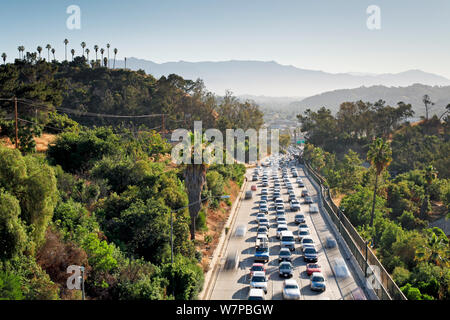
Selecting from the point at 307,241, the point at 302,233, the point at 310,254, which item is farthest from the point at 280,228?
the point at 310,254

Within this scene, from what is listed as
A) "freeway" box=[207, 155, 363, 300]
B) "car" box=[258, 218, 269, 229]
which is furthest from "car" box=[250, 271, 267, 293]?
"car" box=[258, 218, 269, 229]

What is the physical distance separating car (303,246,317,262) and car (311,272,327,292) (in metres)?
4.76

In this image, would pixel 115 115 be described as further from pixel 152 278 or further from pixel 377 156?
pixel 152 278

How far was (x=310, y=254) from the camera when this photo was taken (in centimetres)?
3444

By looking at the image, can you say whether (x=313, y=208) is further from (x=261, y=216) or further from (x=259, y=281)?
(x=259, y=281)

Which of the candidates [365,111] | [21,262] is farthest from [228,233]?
[365,111]

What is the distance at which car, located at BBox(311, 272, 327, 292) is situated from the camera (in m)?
27.9

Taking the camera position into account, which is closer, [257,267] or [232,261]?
[257,267]

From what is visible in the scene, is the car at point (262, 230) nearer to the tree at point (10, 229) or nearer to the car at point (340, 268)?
the car at point (340, 268)

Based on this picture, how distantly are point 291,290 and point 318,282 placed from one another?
2422 millimetres

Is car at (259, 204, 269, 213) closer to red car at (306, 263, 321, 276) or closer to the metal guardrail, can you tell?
the metal guardrail

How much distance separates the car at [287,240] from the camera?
37875 mm

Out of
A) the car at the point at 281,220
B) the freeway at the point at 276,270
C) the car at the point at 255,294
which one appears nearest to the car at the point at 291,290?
the freeway at the point at 276,270

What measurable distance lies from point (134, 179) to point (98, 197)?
4.00 m
